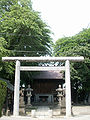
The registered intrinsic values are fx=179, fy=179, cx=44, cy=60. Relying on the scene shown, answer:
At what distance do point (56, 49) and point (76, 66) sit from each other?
4379 mm

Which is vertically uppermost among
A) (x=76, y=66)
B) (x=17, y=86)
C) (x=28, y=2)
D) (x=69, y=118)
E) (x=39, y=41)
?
(x=28, y=2)

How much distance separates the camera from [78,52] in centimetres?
2327

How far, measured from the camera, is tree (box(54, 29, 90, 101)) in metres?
→ 23.3

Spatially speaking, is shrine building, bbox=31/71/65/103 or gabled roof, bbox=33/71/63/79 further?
shrine building, bbox=31/71/65/103

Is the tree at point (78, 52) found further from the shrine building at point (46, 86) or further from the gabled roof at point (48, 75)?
the shrine building at point (46, 86)

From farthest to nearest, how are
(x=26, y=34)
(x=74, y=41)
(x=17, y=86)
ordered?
(x=74, y=41) < (x=26, y=34) < (x=17, y=86)

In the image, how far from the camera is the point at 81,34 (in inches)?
1014

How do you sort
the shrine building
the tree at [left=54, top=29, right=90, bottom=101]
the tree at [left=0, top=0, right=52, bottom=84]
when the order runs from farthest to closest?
the shrine building → the tree at [left=54, top=29, right=90, bottom=101] → the tree at [left=0, top=0, right=52, bottom=84]

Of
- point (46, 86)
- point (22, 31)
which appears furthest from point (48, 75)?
point (22, 31)

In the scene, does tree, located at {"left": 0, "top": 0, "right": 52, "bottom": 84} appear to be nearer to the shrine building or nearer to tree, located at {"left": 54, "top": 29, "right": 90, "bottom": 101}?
tree, located at {"left": 54, "top": 29, "right": 90, "bottom": 101}

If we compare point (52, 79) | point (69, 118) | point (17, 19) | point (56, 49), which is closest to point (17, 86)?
point (69, 118)

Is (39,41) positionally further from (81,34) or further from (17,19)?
(81,34)

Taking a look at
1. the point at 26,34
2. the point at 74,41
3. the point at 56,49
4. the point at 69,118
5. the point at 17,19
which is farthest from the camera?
the point at 56,49

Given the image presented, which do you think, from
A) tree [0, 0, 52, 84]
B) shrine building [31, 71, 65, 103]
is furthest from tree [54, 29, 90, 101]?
shrine building [31, 71, 65, 103]
